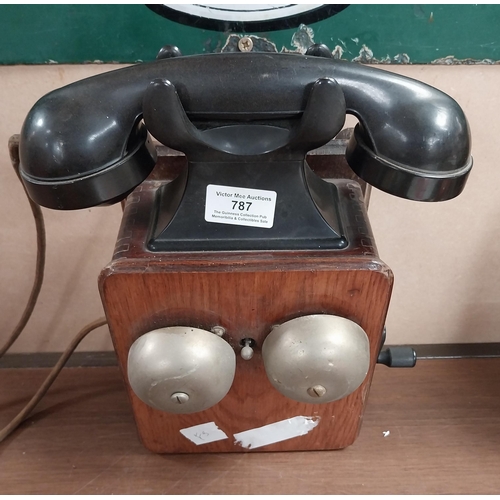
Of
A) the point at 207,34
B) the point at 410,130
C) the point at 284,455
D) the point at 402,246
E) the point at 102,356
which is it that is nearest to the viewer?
the point at 410,130

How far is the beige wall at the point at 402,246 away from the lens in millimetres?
803

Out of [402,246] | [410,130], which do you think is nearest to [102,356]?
[402,246]

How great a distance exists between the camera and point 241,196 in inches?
24.6

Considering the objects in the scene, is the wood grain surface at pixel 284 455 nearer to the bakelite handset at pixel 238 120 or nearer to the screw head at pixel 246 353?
the screw head at pixel 246 353

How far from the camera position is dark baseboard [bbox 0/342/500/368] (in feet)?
3.60

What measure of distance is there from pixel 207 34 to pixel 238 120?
23 cm

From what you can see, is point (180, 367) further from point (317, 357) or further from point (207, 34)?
point (207, 34)

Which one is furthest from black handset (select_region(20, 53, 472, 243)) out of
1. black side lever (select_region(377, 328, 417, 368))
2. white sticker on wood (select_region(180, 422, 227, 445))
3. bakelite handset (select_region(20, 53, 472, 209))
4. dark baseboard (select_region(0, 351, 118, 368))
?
dark baseboard (select_region(0, 351, 118, 368))

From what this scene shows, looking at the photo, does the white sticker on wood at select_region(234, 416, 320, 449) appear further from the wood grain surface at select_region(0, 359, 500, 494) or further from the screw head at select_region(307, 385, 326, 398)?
the screw head at select_region(307, 385, 326, 398)

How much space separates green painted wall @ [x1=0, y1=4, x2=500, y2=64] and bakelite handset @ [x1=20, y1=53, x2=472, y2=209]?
7.3 inches

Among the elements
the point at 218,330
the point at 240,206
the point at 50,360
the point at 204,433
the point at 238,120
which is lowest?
the point at 50,360

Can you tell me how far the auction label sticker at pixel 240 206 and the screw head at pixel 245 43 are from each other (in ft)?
0.82

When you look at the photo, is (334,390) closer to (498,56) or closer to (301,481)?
(301,481)

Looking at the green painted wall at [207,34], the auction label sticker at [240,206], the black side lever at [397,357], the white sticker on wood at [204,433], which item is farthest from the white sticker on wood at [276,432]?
the green painted wall at [207,34]
